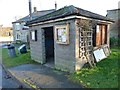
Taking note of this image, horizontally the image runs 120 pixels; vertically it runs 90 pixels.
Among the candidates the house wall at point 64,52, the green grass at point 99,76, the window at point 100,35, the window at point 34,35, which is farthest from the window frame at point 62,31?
the window at point 34,35

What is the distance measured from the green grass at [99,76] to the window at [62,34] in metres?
2.18

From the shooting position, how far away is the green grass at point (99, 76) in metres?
7.57

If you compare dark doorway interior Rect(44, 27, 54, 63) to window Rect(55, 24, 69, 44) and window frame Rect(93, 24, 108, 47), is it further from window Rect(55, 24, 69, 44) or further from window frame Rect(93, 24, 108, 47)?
window frame Rect(93, 24, 108, 47)

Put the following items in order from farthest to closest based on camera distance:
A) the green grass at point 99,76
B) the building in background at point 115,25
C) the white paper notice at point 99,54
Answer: the building in background at point 115,25, the white paper notice at point 99,54, the green grass at point 99,76

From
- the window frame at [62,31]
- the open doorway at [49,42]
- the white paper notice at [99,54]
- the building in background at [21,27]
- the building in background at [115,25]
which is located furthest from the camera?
the building in background at [21,27]

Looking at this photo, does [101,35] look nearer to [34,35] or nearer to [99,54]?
[99,54]

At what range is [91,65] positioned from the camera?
1039 cm

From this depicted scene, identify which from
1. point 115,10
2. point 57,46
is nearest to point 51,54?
point 57,46

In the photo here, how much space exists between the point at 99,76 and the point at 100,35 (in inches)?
194

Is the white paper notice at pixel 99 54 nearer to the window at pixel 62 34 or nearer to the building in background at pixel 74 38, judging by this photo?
the building in background at pixel 74 38

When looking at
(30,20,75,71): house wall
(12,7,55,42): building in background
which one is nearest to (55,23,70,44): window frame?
(30,20,75,71): house wall

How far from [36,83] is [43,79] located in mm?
697

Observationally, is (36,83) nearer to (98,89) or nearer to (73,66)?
(73,66)

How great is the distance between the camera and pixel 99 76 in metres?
8.67
